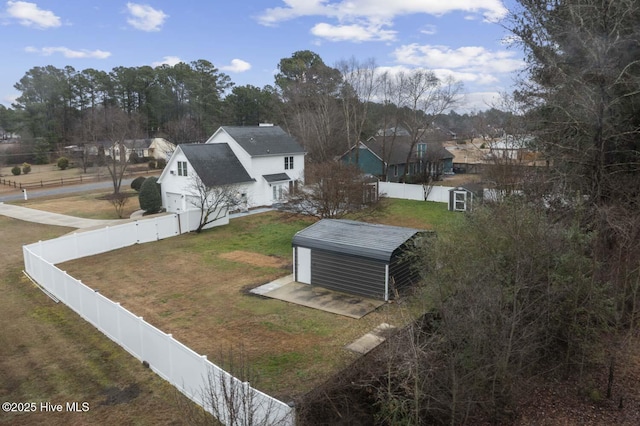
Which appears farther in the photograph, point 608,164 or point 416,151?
point 416,151

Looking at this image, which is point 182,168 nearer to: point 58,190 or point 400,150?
point 58,190

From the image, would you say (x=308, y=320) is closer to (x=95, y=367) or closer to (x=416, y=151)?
(x=95, y=367)

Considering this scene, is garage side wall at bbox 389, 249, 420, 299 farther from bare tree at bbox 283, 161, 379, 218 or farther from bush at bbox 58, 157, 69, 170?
bush at bbox 58, 157, 69, 170

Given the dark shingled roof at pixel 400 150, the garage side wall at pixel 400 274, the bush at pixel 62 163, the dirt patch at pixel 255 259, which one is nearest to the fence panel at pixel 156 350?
the garage side wall at pixel 400 274

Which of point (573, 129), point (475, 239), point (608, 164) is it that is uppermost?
point (573, 129)

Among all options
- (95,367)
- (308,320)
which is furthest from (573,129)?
(95,367)

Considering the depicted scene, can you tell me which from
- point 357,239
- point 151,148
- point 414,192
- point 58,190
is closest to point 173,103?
point 151,148
